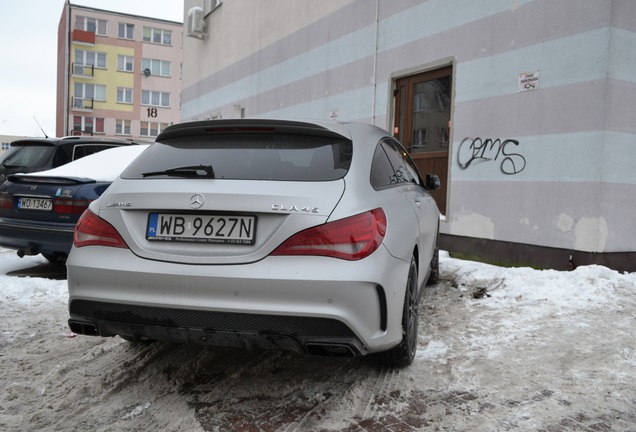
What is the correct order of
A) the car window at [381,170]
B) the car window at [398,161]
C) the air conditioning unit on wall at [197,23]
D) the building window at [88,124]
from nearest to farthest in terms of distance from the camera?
the car window at [381,170] → the car window at [398,161] → the air conditioning unit on wall at [197,23] → the building window at [88,124]

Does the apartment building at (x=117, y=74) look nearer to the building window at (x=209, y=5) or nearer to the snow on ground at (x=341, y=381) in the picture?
the building window at (x=209, y=5)

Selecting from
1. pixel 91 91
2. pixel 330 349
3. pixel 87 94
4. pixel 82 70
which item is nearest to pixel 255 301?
pixel 330 349

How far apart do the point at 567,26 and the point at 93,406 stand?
640cm

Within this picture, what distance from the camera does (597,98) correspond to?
6.14m

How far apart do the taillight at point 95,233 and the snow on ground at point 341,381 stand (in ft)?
2.97

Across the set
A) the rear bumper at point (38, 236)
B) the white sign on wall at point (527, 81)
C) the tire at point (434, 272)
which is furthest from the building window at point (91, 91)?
the tire at point (434, 272)

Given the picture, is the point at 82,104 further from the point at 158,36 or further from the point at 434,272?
the point at 434,272

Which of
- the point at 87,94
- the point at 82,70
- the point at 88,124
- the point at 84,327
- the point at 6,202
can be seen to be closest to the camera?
the point at 84,327

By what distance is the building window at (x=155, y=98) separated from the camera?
1928 inches

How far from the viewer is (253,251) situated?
2684 millimetres

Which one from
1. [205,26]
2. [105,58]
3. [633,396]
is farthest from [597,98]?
[105,58]

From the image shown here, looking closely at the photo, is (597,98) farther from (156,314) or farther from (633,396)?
(156,314)

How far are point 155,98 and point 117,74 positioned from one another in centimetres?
378

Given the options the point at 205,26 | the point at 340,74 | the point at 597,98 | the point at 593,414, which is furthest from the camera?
the point at 205,26
